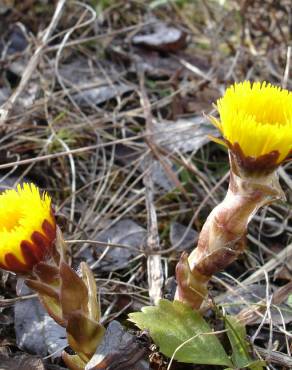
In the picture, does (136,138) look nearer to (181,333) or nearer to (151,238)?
(151,238)

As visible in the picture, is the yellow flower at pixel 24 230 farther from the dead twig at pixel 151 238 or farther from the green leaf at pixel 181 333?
the dead twig at pixel 151 238

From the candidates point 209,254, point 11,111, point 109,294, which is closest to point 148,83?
point 11,111

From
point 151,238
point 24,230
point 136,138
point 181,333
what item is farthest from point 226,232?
point 136,138

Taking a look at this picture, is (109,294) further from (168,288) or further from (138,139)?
(138,139)

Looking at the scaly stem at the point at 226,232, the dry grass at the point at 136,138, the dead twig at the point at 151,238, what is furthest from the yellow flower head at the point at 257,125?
the dead twig at the point at 151,238

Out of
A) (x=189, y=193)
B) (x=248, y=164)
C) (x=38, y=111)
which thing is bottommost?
(x=189, y=193)

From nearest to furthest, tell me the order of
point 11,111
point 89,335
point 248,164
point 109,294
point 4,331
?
1. point 248,164
2. point 89,335
3. point 4,331
4. point 109,294
5. point 11,111

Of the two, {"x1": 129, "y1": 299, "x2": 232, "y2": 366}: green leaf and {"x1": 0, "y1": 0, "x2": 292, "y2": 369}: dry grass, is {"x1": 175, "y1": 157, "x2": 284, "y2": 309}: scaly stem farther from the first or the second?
{"x1": 0, "y1": 0, "x2": 292, "y2": 369}: dry grass
